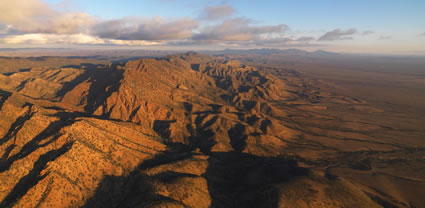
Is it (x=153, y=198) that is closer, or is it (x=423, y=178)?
(x=153, y=198)

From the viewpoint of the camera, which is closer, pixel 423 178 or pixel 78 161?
pixel 78 161

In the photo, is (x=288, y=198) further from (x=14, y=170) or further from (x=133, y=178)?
(x=14, y=170)

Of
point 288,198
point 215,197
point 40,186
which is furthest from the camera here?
point 215,197

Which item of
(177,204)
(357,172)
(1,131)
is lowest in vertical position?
(357,172)

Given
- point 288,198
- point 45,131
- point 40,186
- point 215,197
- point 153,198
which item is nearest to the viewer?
point 153,198

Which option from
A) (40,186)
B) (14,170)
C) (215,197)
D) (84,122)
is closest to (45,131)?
(84,122)

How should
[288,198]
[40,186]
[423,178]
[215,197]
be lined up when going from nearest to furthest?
[40,186] → [288,198] → [215,197] → [423,178]

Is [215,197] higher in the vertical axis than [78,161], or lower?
lower

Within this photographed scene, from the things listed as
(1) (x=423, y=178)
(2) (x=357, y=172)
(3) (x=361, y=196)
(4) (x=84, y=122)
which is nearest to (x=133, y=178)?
(4) (x=84, y=122)

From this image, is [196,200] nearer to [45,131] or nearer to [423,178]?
[45,131]
